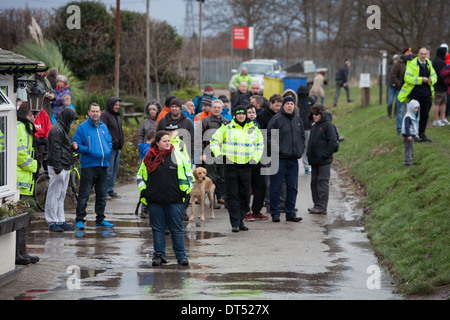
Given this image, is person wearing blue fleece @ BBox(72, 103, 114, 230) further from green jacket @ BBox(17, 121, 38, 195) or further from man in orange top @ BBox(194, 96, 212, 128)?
man in orange top @ BBox(194, 96, 212, 128)

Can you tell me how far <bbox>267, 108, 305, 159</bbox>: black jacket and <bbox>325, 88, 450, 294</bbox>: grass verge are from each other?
182cm

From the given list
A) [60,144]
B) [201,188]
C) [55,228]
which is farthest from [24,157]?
[201,188]

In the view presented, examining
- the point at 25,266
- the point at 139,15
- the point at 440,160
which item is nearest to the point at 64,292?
the point at 25,266

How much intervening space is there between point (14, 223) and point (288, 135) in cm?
566

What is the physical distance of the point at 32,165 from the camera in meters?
10.7

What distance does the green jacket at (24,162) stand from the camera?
10.5 metres

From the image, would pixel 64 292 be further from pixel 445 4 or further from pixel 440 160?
pixel 445 4

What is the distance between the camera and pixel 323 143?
13789mm

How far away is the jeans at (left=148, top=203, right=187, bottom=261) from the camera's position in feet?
31.5

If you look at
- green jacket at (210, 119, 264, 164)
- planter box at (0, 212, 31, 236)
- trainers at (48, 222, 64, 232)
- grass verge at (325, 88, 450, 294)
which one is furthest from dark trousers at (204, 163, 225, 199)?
planter box at (0, 212, 31, 236)

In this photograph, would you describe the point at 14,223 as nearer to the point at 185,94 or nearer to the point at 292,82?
the point at 185,94

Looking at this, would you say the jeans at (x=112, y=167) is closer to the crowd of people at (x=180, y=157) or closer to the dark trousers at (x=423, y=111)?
the crowd of people at (x=180, y=157)

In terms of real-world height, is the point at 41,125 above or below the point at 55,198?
above
